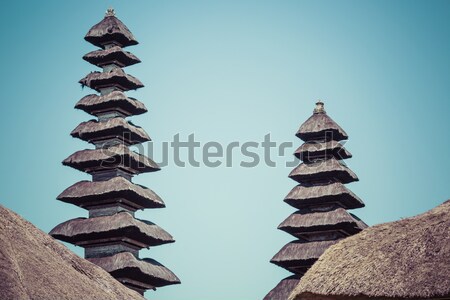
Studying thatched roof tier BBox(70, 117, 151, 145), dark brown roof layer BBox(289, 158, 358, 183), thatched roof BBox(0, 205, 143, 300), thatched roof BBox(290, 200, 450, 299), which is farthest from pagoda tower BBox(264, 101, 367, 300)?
thatched roof BBox(0, 205, 143, 300)

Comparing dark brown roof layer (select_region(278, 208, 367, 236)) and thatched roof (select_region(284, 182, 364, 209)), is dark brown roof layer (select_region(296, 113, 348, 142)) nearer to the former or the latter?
thatched roof (select_region(284, 182, 364, 209))

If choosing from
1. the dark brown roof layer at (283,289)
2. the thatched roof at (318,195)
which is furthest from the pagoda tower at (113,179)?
the thatched roof at (318,195)

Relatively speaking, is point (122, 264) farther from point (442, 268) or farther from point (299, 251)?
point (442, 268)

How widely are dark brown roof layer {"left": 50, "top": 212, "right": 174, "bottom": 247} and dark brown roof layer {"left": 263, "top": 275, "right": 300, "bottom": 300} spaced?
6.44m

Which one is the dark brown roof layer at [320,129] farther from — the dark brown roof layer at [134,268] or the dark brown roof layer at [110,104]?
the dark brown roof layer at [134,268]

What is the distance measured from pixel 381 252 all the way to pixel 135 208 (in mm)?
22649

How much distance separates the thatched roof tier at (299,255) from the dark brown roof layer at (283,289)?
24.7 inches

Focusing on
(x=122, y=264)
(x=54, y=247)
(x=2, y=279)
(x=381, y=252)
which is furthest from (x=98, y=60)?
(x=2, y=279)

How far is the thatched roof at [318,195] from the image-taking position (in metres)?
45.3

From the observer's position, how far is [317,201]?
45.8m

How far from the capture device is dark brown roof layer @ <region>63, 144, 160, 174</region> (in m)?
45.1

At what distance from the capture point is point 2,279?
19.2 metres

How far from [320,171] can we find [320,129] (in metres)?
2.58

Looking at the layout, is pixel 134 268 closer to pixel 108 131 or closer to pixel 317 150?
pixel 108 131
